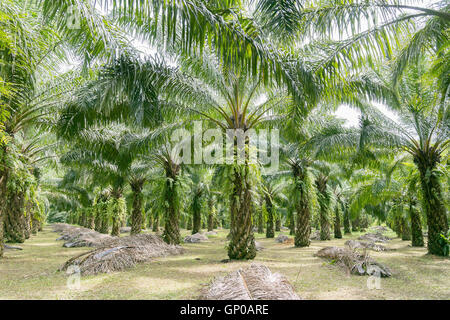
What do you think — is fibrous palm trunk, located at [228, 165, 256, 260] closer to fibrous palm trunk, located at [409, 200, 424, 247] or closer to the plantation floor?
the plantation floor

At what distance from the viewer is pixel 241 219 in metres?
8.77

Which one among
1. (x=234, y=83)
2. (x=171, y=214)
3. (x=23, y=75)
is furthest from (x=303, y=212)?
(x=23, y=75)

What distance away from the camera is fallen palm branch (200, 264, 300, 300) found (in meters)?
3.95

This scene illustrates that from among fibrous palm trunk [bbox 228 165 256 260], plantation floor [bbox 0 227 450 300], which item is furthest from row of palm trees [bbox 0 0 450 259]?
plantation floor [bbox 0 227 450 300]

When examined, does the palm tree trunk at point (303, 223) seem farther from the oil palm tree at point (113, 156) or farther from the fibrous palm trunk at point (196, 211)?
the fibrous palm trunk at point (196, 211)

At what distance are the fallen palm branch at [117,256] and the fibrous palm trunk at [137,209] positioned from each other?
560cm

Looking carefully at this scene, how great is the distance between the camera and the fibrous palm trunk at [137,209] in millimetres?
15727

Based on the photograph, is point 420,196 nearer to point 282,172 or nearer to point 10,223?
point 282,172

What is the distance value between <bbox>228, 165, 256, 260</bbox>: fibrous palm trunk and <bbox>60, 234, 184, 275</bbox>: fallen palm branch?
9.10ft

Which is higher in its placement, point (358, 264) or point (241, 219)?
point (241, 219)

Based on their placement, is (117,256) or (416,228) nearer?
(117,256)

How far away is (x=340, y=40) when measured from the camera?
6480 millimetres

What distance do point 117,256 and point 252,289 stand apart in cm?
475

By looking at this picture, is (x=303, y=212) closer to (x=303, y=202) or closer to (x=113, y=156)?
(x=303, y=202)
